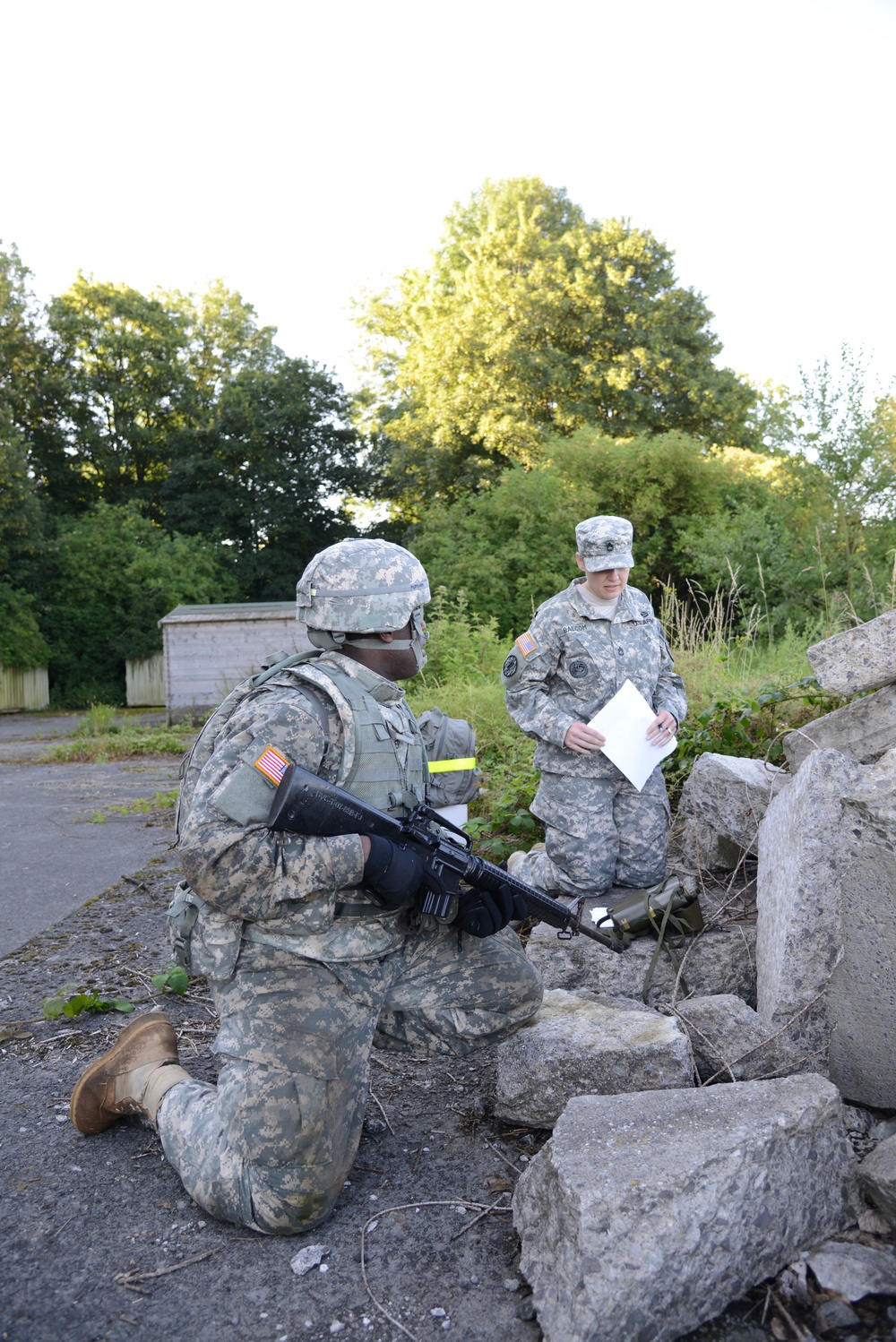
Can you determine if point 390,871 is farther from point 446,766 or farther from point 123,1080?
point 123,1080

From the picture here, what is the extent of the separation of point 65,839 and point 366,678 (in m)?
4.84

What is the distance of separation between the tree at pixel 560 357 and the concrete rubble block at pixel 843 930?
64.2 feet

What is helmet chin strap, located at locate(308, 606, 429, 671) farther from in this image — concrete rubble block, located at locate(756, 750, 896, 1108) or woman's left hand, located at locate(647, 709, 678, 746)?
woman's left hand, located at locate(647, 709, 678, 746)

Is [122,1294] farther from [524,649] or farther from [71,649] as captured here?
[71,649]

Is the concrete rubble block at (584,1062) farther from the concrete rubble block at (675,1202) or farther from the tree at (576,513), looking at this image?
the tree at (576,513)

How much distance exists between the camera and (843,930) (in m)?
2.63

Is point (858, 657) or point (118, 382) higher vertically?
point (118, 382)

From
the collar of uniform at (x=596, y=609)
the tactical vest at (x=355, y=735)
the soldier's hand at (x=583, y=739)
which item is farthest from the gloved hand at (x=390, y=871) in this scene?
the collar of uniform at (x=596, y=609)

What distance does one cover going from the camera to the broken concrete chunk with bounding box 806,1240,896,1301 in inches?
77.8

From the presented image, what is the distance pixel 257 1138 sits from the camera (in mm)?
Result: 2307

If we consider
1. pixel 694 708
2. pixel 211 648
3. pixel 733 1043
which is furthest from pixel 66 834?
pixel 211 648

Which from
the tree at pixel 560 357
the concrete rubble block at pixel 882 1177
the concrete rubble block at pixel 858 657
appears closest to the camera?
the concrete rubble block at pixel 882 1177

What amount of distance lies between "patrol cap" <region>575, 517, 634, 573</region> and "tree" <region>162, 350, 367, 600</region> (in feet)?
78.3

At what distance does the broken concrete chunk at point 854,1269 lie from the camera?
6.48ft
